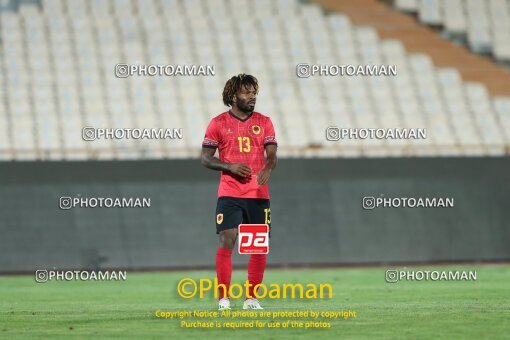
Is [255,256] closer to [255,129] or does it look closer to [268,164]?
[268,164]

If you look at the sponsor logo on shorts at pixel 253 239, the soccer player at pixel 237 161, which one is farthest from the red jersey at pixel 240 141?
the sponsor logo on shorts at pixel 253 239

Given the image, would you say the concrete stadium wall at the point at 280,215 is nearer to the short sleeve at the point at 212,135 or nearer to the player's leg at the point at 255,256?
the player's leg at the point at 255,256

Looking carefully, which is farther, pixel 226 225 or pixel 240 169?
pixel 226 225

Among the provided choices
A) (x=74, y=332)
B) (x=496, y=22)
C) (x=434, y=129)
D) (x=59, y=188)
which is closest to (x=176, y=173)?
(x=59, y=188)

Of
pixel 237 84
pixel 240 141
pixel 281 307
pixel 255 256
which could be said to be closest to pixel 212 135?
pixel 240 141

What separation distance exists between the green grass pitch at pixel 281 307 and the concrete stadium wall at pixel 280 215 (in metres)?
1.13

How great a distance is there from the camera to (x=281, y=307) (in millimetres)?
12828

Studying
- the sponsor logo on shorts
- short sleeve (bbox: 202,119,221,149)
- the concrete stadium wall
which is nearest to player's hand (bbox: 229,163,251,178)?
short sleeve (bbox: 202,119,221,149)

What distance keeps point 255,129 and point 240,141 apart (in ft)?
0.62

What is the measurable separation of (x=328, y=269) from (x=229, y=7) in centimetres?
1147

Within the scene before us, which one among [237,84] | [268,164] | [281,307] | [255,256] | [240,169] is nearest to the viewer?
[240,169]

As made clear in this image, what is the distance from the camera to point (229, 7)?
33.0 metres

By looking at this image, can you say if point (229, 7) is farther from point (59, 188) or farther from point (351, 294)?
point (351, 294)

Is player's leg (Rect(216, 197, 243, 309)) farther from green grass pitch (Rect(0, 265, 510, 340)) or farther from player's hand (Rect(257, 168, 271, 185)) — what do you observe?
green grass pitch (Rect(0, 265, 510, 340))
